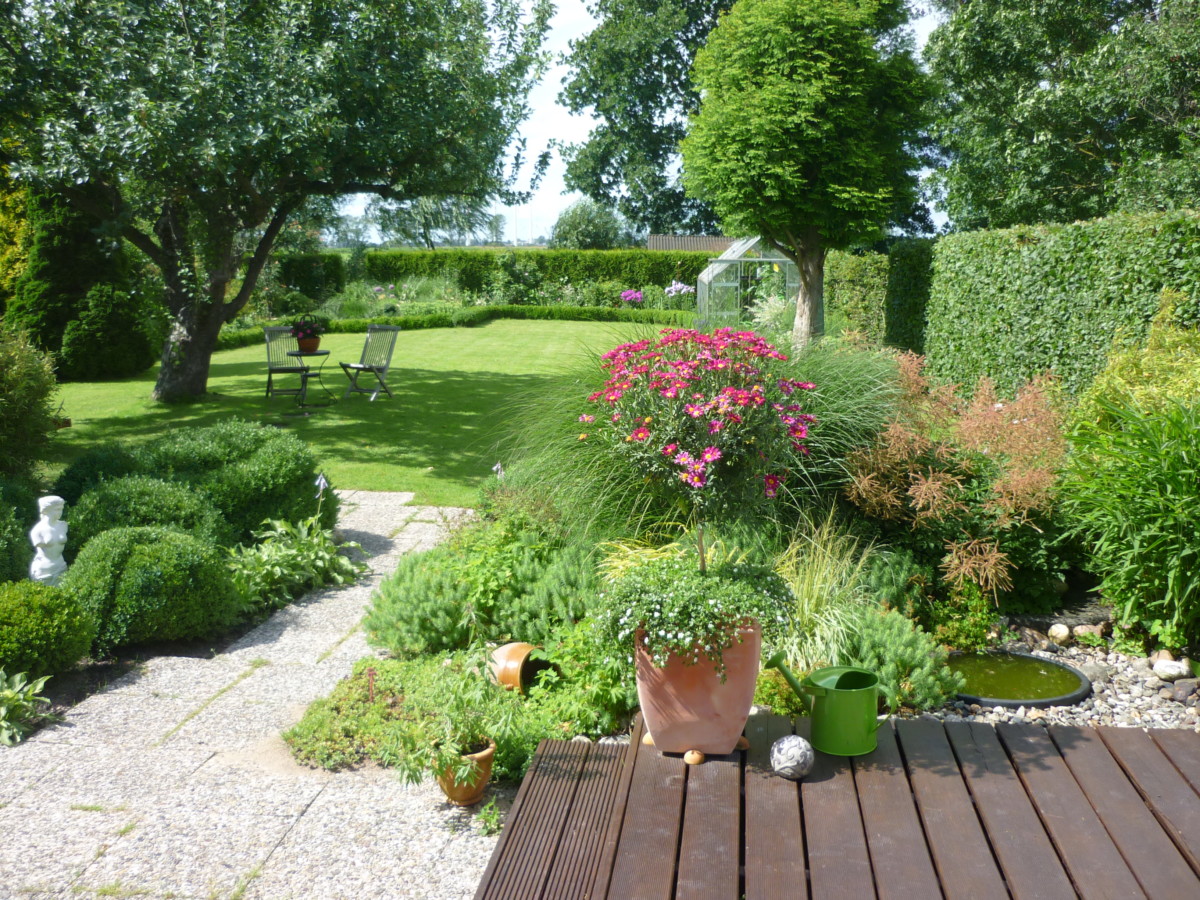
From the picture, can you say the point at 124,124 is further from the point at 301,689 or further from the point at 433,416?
the point at 301,689

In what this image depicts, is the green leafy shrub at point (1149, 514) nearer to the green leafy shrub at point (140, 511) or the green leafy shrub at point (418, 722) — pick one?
the green leafy shrub at point (418, 722)

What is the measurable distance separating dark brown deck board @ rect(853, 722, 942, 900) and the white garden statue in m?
3.79

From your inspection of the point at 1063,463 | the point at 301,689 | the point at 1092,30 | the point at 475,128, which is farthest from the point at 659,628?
the point at 1092,30

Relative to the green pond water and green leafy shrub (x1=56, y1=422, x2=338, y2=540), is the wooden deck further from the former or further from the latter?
green leafy shrub (x1=56, y1=422, x2=338, y2=540)

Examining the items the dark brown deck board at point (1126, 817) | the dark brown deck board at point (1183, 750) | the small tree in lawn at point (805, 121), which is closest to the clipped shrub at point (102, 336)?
the small tree in lawn at point (805, 121)

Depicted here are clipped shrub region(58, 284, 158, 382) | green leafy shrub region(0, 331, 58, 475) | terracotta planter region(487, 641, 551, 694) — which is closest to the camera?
terracotta planter region(487, 641, 551, 694)

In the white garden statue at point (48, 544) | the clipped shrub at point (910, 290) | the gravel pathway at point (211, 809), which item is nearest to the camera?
the gravel pathway at point (211, 809)

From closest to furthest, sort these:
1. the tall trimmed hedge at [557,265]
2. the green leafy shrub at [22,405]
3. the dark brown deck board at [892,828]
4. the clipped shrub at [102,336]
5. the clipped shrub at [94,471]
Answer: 1. the dark brown deck board at [892,828]
2. the clipped shrub at [94,471]
3. the green leafy shrub at [22,405]
4. the clipped shrub at [102,336]
5. the tall trimmed hedge at [557,265]

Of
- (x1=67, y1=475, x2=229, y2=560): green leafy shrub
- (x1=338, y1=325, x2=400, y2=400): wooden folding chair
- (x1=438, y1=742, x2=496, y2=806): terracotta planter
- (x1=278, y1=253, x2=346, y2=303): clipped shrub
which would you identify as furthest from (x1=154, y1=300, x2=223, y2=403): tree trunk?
(x1=278, y1=253, x2=346, y2=303): clipped shrub

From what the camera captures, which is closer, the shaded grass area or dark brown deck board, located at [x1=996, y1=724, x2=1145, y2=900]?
dark brown deck board, located at [x1=996, y1=724, x2=1145, y2=900]

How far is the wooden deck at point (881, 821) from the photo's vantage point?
220 centimetres

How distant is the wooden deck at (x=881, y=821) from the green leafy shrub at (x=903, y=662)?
384 mm

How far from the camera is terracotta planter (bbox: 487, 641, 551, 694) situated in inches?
140

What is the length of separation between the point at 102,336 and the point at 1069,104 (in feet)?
47.7
